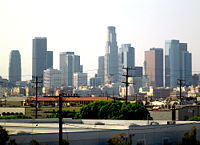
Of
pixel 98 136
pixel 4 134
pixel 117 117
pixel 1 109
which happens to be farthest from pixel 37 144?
pixel 1 109

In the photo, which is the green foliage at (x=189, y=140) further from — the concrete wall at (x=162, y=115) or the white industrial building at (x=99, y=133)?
the concrete wall at (x=162, y=115)

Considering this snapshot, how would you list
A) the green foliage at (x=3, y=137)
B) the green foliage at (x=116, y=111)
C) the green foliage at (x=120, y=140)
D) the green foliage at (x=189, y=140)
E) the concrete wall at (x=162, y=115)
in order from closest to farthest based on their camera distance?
the green foliage at (x=3, y=137)
the green foliage at (x=120, y=140)
the green foliage at (x=189, y=140)
the green foliage at (x=116, y=111)
the concrete wall at (x=162, y=115)

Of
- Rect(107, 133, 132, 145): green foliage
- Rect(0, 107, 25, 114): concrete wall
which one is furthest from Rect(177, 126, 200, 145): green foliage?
Rect(0, 107, 25, 114): concrete wall

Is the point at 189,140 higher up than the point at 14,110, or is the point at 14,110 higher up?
the point at 189,140

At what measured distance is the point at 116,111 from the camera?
8169 cm

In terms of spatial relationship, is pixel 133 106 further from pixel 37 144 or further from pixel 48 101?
pixel 48 101

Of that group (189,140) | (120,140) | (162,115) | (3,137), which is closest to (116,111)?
(162,115)

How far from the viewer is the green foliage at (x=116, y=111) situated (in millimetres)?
80281

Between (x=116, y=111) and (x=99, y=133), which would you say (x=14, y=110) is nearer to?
(x=116, y=111)

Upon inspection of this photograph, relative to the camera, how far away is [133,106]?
81.0 metres

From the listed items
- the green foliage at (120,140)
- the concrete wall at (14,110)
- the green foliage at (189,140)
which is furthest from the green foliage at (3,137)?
the concrete wall at (14,110)

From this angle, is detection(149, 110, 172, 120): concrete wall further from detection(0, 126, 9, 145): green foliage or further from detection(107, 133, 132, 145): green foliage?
detection(0, 126, 9, 145): green foliage

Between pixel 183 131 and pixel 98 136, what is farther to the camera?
pixel 183 131

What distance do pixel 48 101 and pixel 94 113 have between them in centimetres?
7102
